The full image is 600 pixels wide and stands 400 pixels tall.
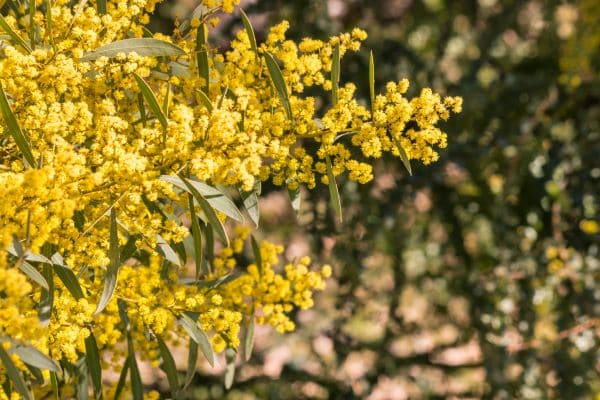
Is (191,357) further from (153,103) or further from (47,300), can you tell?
(153,103)

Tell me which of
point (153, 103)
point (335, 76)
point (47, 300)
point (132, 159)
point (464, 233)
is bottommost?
point (47, 300)

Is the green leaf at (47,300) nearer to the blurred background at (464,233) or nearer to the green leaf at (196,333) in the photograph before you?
the green leaf at (196,333)

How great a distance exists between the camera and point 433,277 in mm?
2369

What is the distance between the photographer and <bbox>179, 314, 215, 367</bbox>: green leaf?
1.03 m

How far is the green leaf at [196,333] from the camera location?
40.4 inches

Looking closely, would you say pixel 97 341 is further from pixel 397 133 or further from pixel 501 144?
pixel 501 144

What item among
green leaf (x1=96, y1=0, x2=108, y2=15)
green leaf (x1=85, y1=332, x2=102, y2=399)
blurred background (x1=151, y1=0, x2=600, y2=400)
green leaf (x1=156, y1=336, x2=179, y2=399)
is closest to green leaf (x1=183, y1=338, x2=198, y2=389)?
green leaf (x1=156, y1=336, x2=179, y2=399)

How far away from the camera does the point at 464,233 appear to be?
241cm

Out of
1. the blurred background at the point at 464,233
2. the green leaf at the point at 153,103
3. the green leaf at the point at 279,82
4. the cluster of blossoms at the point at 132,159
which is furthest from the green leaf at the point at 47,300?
the blurred background at the point at 464,233

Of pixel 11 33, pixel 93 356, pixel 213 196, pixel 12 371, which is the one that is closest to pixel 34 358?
pixel 12 371

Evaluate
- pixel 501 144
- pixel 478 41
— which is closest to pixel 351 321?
pixel 501 144

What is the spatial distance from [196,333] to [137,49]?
1.41ft

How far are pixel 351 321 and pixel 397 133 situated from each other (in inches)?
58.6

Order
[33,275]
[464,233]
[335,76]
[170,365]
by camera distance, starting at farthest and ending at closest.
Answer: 1. [464,233]
2. [170,365]
3. [335,76]
4. [33,275]
